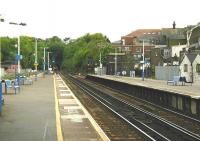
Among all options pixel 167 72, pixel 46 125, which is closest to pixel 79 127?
pixel 46 125

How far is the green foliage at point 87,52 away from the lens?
448 feet

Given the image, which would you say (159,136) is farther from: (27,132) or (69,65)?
(69,65)

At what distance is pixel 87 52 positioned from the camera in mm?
148250

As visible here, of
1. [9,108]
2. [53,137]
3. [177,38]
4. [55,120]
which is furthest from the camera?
[177,38]

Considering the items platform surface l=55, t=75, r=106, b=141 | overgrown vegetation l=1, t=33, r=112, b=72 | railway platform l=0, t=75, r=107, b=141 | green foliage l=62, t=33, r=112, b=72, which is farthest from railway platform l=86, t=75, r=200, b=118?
green foliage l=62, t=33, r=112, b=72

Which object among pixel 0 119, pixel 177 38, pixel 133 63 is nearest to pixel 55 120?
pixel 0 119

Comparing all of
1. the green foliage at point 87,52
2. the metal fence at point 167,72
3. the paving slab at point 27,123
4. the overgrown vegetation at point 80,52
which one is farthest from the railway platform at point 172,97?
the green foliage at point 87,52

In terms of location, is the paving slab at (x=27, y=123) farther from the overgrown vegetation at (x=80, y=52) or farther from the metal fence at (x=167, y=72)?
the overgrown vegetation at (x=80, y=52)

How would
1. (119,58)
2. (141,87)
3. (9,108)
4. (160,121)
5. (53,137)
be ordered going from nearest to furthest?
(53,137) < (160,121) < (9,108) < (141,87) < (119,58)

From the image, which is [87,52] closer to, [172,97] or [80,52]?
[80,52]

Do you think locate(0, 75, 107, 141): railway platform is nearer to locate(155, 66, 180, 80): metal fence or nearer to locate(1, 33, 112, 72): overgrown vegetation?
locate(155, 66, 180, 80): metal fence

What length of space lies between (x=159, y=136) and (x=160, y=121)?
17.0ft

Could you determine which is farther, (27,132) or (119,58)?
(119,58)

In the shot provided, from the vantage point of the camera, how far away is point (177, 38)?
5408 inches
